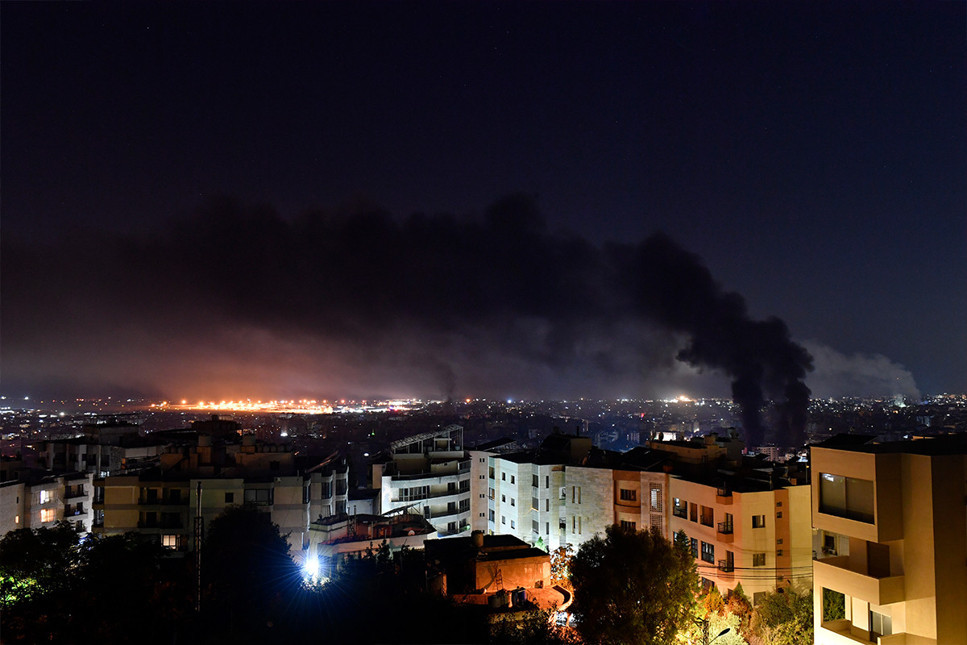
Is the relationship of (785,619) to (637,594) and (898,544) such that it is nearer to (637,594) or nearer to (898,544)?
(637,594)

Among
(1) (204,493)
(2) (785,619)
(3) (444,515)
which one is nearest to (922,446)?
(2) (785,619)

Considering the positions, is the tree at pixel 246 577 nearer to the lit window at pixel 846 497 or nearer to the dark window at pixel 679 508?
the lit window at pixel 846 497

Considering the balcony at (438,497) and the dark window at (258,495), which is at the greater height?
the dark window at (258,495)

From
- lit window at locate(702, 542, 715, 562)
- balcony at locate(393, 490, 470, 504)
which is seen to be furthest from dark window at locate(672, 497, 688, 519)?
balcony at locate(393, 490, 470, 504)

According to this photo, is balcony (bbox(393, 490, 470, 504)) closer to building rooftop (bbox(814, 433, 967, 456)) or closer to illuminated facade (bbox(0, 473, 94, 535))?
illuminated facade (bbox(0, 473, 94, 535))

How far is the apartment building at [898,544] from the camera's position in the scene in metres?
15.5

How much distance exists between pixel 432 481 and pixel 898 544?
30.2m

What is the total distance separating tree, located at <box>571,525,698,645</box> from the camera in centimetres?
1905

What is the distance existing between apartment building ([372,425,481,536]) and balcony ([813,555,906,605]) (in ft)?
88.8

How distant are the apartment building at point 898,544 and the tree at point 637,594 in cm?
405

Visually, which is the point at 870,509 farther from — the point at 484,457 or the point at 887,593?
the point at 484,457

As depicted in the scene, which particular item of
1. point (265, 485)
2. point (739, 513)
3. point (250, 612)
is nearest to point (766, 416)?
point (739, 513)

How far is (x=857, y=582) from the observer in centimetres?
1611

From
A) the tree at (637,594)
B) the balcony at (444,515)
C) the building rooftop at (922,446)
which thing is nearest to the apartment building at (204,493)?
the balcony at (444,515)
